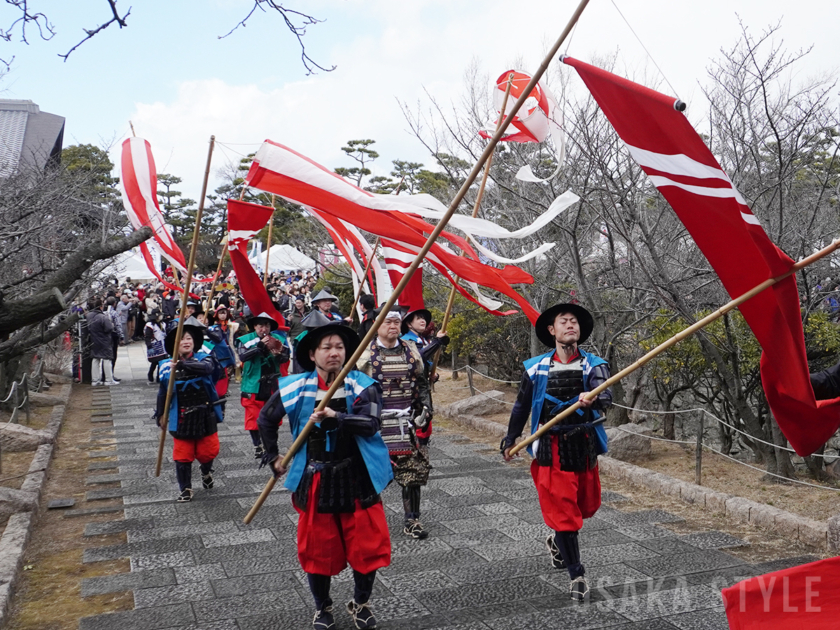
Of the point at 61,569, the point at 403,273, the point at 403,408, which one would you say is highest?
the point at 403,273

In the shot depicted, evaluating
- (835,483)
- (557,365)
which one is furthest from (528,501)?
(835,483)

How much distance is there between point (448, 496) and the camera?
302 inches

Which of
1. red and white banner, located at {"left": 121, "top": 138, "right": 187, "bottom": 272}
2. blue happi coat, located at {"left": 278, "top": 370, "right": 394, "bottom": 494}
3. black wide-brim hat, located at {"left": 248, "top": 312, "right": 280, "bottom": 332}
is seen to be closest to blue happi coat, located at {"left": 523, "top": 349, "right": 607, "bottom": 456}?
blue happi coat, located at {"left": 278, "top": 370, "right": 394, "bottom": 494}

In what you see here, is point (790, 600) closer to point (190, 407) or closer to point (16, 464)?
point (190, 407)

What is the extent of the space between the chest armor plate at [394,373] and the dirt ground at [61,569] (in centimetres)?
240

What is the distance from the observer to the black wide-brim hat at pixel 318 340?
174 inches

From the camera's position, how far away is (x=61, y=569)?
5.64 meters

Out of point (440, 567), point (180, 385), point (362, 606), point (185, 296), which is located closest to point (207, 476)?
point (180, 385)

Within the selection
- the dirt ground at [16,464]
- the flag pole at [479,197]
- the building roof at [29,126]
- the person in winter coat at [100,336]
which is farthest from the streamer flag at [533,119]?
the building roof at [29,126]

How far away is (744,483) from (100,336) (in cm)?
1312

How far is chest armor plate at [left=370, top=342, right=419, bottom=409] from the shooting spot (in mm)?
6625

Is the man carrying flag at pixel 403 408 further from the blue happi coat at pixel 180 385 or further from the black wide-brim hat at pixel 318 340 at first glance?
the black wide-brim hat at pixel 318 340

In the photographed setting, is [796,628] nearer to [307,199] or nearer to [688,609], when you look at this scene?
Result: [688,609]

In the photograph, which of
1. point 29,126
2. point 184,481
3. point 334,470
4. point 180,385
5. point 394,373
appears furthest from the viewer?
point 29,126
